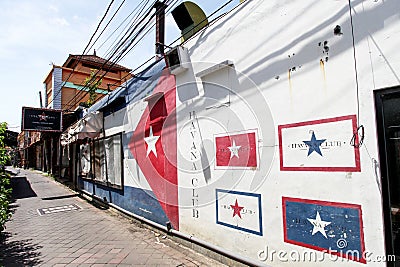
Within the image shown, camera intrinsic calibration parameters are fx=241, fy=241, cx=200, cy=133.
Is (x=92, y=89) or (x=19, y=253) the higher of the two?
(x=92, y=89)

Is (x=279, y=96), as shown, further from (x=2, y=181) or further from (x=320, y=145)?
(x=2, y=181)

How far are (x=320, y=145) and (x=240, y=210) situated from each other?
1397 millimetres

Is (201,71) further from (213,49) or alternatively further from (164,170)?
(164,170)

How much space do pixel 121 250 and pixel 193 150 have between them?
2176mm

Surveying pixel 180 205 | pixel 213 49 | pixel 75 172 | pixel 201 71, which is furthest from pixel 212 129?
pixel 75 172

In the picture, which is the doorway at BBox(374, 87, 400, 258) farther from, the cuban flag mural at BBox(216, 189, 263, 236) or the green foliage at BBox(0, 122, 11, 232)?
the green foliage at BBox(0, 122, 11, 232)

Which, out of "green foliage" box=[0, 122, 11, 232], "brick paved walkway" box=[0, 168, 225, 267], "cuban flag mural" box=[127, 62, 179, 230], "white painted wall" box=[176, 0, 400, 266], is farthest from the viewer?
"cuban flag mural" box=[127, 62, 179, 230]

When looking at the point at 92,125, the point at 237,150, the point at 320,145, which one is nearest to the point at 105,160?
the point at 92,125

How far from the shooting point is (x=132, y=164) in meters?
6.07

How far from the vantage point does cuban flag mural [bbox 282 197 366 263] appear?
211cm

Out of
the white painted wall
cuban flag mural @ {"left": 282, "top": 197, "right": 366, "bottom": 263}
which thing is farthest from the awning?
cuban flag mural @ {"left": 282, "top": 197, "right": 366, "bottom": 263}

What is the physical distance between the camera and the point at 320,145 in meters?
2.38

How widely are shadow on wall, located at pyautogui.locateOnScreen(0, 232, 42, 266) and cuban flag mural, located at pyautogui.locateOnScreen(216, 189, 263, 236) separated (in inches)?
118

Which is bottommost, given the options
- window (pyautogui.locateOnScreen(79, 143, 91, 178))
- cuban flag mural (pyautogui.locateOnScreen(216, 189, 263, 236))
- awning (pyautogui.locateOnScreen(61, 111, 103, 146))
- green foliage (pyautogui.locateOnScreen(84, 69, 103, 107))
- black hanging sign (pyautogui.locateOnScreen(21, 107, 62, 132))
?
cuban flag mural (pyautogui.locateOnScreen(216, 189, 263, 236))
